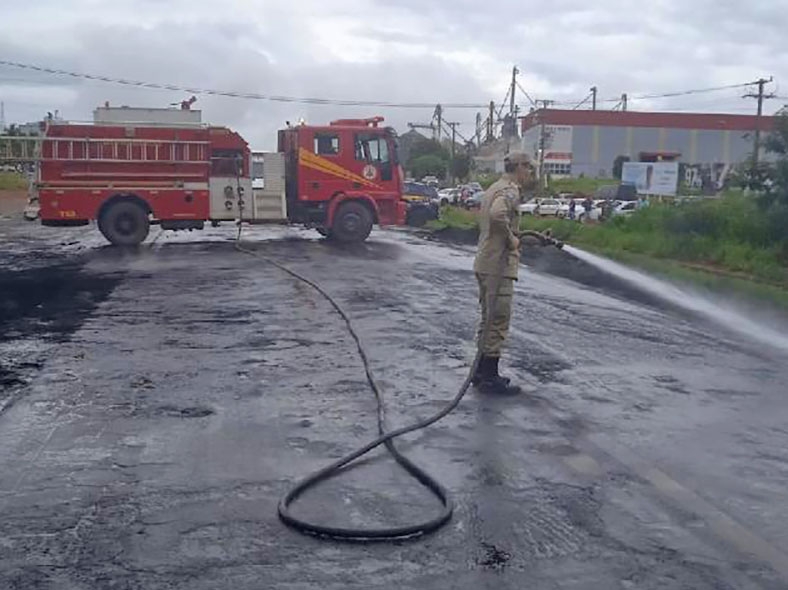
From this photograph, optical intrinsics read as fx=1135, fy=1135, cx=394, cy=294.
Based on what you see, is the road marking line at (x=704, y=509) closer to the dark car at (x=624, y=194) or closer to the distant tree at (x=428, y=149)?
the dark car at (x=624, y=194)

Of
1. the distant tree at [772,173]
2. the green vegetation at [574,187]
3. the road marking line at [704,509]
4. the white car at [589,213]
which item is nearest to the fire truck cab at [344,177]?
the distant tree at [772,173]

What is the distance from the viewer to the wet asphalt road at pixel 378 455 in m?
4.86

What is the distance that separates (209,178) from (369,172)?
3650 mm

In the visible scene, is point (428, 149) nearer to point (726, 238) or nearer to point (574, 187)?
point (574, 187)

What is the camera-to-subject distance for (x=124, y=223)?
973 inches

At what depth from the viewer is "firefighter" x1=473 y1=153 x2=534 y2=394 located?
8.59 metres

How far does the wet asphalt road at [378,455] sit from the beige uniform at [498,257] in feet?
1.83

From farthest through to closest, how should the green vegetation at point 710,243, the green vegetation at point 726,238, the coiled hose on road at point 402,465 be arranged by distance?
the green vegetation at point 726,238
the green vegetation at point 710,243
the coiled hose on road at point 402,465

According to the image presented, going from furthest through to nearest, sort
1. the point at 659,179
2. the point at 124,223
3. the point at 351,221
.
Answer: the point at 659,179 → the point at 351,221 → the point at 124,223

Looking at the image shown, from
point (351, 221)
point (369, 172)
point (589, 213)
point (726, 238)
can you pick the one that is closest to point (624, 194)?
point (589, 213)

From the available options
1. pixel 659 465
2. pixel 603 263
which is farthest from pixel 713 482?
pixel 603 263

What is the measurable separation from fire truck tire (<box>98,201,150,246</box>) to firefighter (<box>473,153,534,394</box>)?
1713 centimetres

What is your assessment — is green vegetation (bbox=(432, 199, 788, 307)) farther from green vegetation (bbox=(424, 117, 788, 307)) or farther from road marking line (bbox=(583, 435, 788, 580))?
road marking line (bbox=(583, 435, 788, 580))

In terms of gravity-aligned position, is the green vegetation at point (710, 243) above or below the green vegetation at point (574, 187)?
above
